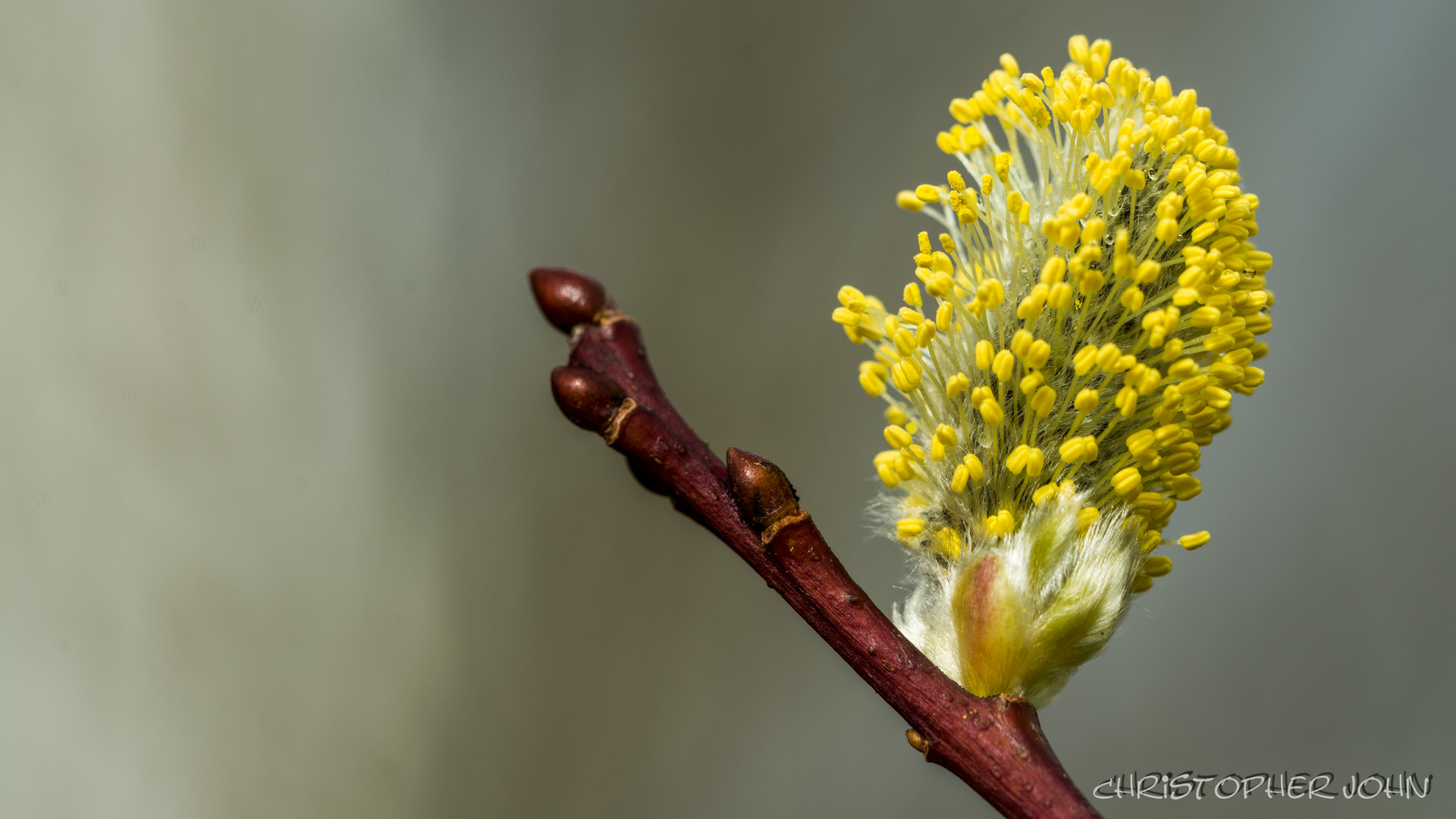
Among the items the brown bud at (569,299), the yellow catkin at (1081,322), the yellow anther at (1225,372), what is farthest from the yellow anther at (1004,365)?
the brown bud at (569,299)

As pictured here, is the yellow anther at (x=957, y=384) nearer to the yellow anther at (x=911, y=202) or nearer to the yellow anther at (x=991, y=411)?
the yellow anther at (x=991, y=411)

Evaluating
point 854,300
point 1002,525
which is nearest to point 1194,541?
point 1002,525

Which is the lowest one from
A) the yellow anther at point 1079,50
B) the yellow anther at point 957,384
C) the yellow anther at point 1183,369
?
the yellow anther at point 957,384

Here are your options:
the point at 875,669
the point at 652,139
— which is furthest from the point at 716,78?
the point at 875,669

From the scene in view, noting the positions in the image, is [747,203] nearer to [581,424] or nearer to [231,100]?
[231,100]

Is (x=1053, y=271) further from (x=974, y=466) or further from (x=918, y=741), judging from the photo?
(x=918, y=741)

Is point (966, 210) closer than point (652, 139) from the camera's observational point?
Yes

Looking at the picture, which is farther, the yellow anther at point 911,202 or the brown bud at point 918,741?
the yellow anther at point 911,202
